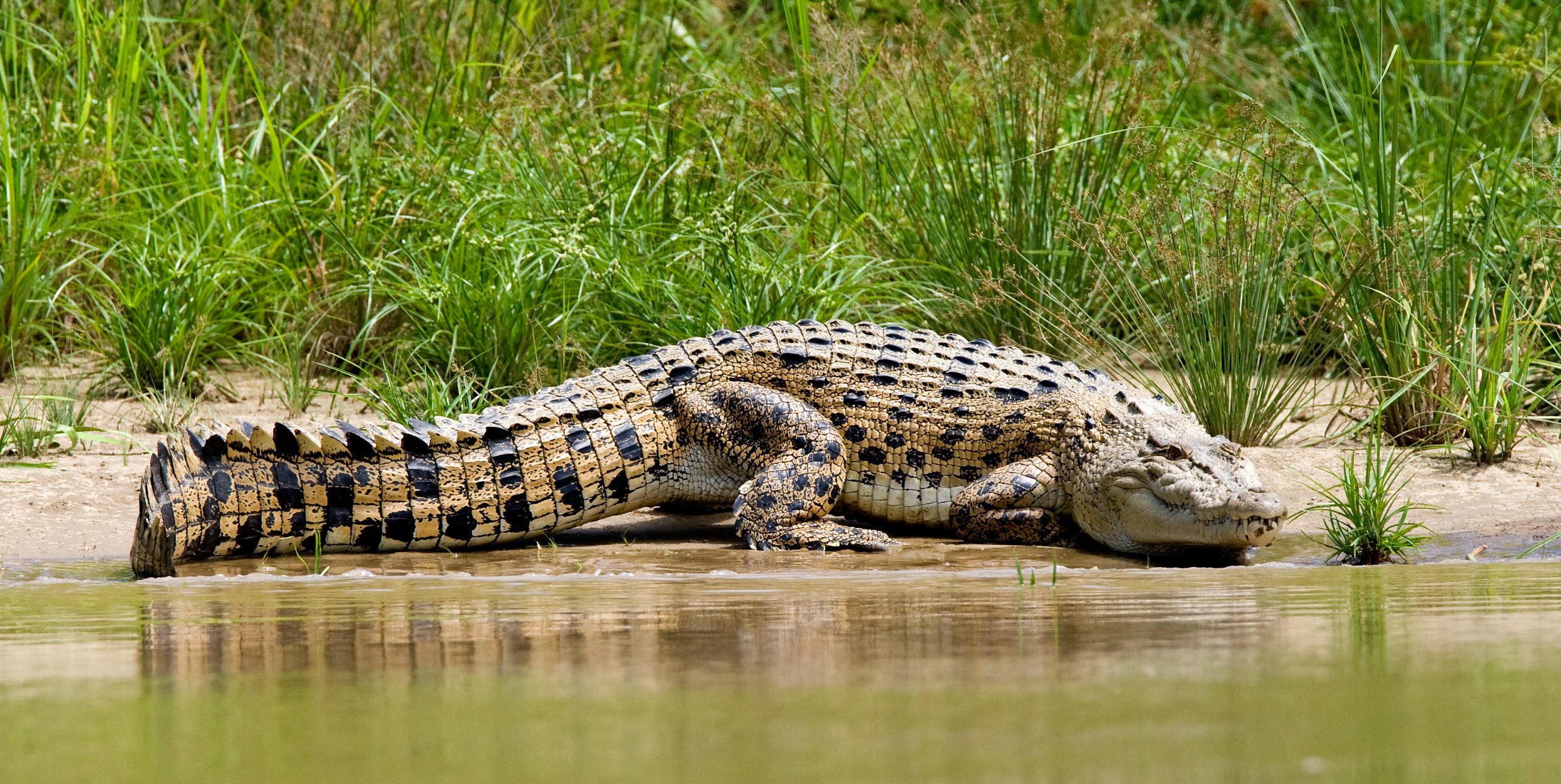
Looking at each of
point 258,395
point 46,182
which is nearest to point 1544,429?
point 258,395

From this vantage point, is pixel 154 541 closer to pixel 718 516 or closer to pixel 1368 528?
pixel 718 516

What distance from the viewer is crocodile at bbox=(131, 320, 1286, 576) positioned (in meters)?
Result: 5.04

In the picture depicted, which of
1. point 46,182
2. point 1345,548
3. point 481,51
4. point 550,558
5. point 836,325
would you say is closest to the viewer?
point 1345,548

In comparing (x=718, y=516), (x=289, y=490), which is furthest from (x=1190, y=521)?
(x=289, y=490)

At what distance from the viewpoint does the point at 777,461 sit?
220 inches

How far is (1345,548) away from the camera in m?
4.71

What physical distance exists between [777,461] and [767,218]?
7.64ft

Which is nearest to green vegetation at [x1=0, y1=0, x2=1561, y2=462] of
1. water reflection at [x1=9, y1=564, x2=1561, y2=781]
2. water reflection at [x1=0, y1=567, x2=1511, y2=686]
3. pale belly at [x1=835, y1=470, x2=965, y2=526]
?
pale belly at [x1=835, y1=470, x2=965, y2=526]

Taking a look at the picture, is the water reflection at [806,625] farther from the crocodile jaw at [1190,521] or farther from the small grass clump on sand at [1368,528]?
the crocodile jaw at [1190,521]

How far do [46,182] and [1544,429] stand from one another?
6.61 m

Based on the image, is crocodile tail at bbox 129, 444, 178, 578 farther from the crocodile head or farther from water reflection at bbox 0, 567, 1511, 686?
the crocodile head

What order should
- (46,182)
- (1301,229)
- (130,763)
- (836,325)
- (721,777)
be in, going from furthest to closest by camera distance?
(46,182), (1301,229), (836,325), (130,763), (721,777)

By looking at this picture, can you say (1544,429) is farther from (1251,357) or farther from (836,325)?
(836,325)

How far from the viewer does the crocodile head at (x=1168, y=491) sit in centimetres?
495
